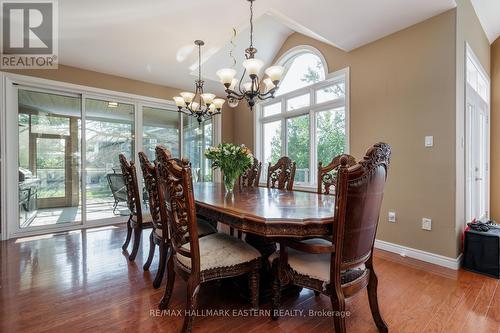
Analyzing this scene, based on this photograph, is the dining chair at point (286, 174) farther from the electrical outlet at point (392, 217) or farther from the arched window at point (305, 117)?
the electrical outlet at point (392, 217)

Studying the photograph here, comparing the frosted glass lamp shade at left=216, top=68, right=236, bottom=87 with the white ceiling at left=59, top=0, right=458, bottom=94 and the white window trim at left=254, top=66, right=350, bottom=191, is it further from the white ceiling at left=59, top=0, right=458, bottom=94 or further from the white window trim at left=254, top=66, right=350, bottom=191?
the white window trim at left=254, top=66, right=350, bottom=191

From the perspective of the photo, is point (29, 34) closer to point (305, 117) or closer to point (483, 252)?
point (305, 117)

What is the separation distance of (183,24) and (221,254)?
302 centimetres

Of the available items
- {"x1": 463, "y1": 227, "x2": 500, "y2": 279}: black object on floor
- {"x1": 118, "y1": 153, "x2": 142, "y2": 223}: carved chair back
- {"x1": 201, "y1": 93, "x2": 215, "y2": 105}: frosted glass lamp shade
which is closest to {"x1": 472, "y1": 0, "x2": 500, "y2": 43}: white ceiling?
{"x1": 463, "y1": 227, "x2": 500, "y2": 279}: black object on floor

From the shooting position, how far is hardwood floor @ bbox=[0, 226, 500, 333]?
1.62 meters

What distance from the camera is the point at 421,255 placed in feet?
8.93

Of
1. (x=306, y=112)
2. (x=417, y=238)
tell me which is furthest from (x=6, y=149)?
(x=417, y=238)

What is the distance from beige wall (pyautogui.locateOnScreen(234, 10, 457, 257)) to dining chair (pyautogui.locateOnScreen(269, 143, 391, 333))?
1684 mm

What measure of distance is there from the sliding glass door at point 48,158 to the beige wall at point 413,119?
179 inches

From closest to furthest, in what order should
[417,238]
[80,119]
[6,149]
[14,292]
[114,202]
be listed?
[14,292] < [417,238] < [6,149] < [80,119] < [114,202]

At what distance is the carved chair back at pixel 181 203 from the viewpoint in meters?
1.42

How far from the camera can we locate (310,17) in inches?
113

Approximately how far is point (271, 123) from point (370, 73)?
222 cm

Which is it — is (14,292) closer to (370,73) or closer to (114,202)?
(114,202)
